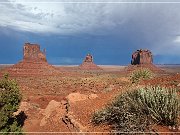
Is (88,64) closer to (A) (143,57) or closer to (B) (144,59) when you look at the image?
(A) (143,57)

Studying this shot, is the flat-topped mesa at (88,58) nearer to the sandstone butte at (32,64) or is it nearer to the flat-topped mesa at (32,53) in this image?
the sandstone butte at (32,64)

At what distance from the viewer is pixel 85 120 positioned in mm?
10969

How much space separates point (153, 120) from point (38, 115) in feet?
33.3

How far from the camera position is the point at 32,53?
315 feet

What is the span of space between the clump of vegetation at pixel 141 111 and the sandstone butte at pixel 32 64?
77811 millimetres

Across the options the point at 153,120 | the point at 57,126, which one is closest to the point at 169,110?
the point at 153,120

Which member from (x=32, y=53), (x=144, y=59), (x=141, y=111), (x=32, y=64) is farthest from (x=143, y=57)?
(x=141, y=111)

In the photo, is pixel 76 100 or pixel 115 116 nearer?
pixel 115 116

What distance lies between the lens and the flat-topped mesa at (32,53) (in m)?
94.9

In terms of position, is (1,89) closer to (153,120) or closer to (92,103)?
(92,103)

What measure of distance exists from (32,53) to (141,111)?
8887 cm

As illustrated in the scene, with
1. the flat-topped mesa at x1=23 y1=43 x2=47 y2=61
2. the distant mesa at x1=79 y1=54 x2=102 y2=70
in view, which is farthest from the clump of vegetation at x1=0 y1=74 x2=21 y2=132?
the distant mesa at x1=79 y1=54 x2=102 y2=70

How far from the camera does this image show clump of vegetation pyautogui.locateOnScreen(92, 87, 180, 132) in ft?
28.6

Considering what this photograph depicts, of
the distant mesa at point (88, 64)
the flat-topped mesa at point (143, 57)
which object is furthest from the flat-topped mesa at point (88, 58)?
the flat-topped mesa at point (143, 57)
